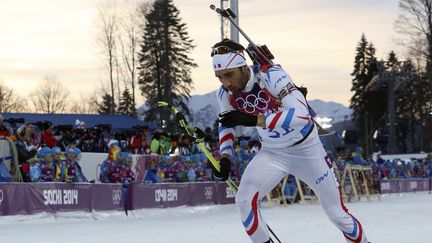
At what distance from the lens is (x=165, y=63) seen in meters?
60.2

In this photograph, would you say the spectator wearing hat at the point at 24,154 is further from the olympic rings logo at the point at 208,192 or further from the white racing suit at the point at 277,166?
the white racing suit at the point at 277,166

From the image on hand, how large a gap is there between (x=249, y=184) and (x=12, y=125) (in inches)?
513

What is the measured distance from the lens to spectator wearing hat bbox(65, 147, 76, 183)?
49.8 feet

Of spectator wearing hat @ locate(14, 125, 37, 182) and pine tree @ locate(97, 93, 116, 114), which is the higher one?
pine tree @ locate(97, 93, 116, 114)

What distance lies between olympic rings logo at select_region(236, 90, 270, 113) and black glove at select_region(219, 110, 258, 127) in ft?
2.28

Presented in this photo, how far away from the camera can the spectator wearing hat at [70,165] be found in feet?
49.8

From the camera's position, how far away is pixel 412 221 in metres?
13.0

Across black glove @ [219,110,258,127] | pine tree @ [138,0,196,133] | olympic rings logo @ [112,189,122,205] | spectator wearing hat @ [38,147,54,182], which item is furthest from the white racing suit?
pine tree @ [138,0,196,133]

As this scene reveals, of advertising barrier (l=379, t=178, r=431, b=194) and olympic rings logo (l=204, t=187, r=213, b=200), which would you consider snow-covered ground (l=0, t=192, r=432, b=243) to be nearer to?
olympic rings logo (l=204, t=187, r=213, b=200)

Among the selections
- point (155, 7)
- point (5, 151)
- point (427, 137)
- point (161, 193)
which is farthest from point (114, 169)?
point (427, 137)

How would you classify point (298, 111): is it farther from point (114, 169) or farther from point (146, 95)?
point (146, 95)

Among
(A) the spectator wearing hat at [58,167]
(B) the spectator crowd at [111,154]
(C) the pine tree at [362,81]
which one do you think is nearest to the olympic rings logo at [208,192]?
(B) the spectator crowd at [111,154]

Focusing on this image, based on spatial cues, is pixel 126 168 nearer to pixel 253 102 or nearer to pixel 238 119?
pixel 253 102

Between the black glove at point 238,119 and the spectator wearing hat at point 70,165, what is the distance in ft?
30.2
